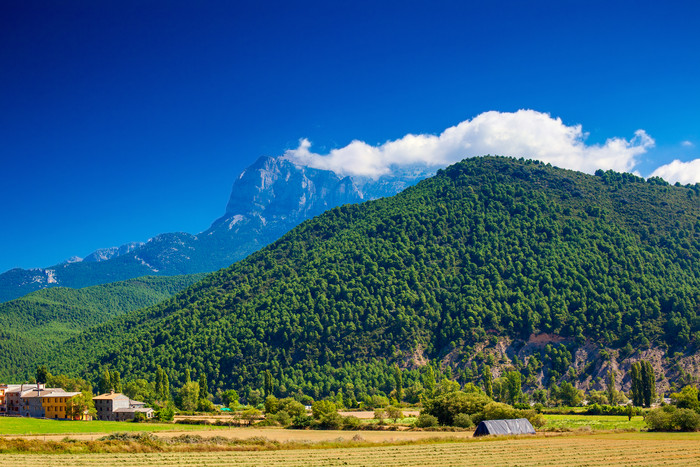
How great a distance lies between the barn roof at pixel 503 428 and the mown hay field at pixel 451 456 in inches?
292

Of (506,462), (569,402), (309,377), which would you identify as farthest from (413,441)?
(309,377)

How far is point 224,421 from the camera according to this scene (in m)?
110

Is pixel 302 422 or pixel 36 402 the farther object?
pixel 36 402

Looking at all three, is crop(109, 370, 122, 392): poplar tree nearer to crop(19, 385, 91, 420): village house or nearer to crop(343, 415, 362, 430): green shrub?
crop(19, 385, 91, 420): village house

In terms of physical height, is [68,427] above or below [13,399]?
below

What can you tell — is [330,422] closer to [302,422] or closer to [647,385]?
[302,422]

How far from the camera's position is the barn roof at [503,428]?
83.4 m

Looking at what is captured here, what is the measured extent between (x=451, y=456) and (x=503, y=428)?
866 inches

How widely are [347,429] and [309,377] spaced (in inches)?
3309

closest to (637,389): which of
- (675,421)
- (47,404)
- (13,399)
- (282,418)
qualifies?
(675,421)

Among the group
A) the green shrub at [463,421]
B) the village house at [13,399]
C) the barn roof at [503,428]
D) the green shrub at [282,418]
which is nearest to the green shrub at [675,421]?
the barn roof at [503,428]

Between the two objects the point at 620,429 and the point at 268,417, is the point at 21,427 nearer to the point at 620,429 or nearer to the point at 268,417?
the point at 268,417

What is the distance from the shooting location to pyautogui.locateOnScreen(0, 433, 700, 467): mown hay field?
59.5 meters

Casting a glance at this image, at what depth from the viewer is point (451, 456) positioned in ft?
211
